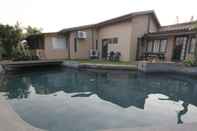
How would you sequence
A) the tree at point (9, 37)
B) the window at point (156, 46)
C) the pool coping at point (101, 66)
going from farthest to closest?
the window at point (156, 46), the tree at point (9, 37), the pool coping at point (101, 66)

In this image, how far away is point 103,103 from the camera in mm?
5969

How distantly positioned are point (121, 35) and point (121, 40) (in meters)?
0.48

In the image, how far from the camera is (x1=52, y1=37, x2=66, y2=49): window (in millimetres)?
16514

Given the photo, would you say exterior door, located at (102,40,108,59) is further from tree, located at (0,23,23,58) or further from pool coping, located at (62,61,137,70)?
tree, located at (0,23,23,58)

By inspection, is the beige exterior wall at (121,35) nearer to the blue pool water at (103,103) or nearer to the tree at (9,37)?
the blue pool water at (103,103)

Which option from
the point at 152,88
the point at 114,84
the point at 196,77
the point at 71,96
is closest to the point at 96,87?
the point at 114,84

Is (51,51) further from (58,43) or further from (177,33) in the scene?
(177,33)

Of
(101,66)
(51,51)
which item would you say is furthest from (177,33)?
(51,51)

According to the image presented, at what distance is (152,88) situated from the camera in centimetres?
816

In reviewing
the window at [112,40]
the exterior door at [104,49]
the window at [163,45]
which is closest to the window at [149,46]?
the window at [163,45]

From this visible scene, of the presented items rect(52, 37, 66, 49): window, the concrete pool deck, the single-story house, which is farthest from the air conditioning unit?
the concrete pool deck

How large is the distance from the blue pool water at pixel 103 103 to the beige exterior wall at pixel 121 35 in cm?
587

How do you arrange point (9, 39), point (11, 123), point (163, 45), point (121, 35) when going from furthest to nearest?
point (121, 35)
point (9, 39)
point (163, 45)
point (11, 123)

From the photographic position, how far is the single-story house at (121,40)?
13789mm
